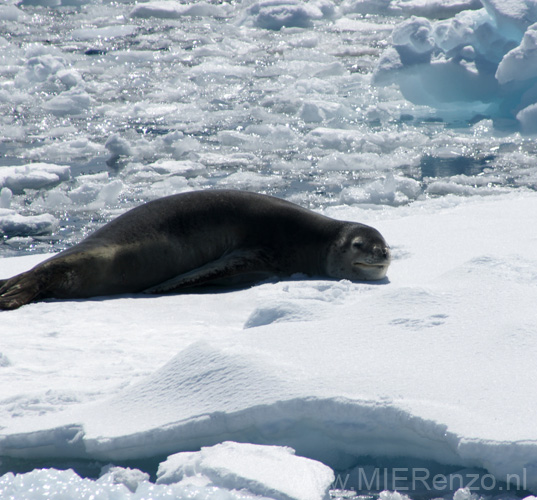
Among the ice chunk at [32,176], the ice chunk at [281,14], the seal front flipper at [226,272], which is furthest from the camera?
the ice chunk at [281,14]

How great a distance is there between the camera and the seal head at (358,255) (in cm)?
378

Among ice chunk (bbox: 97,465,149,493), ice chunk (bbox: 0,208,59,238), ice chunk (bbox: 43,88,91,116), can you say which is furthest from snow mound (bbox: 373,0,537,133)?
ice chunk (bbox: 97,465,149,493)

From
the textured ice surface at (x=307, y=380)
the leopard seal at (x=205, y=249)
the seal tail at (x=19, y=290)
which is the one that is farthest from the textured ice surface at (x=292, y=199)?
the leopard seal at (x=205, y=249)

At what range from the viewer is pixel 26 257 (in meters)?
4.34

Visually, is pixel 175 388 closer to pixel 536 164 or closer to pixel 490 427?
pixel 490 427

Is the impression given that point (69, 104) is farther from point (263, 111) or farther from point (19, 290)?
point (19, 290)

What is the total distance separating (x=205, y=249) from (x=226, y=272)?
20cm

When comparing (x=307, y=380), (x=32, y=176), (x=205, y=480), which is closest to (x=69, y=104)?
(x=32, y=176)

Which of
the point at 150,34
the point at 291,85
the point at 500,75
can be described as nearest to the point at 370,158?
the point at 500,75

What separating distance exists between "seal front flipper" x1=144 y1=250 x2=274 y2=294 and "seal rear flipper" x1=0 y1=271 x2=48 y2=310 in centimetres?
51

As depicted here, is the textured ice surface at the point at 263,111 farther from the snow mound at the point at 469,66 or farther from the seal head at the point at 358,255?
the seal head at the point at 358,255

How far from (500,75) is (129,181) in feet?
13.4

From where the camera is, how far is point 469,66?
884 centimetres

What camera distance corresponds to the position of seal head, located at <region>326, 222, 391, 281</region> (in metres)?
3.78
